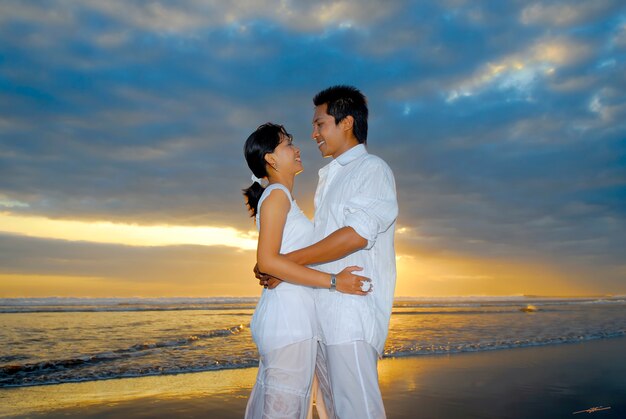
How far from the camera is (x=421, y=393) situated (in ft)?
22.9

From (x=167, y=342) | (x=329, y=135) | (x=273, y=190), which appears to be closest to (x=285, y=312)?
(x=273, y=190)

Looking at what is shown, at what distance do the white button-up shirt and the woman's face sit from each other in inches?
15.6

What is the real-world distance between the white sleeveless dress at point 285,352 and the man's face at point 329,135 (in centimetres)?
83

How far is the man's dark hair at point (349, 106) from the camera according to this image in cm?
304

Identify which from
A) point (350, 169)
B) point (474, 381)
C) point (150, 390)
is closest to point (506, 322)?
point (474, 381)

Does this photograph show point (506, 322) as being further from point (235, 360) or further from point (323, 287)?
point (323, 287)

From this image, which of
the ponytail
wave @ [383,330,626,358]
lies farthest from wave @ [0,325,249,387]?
the ponytail

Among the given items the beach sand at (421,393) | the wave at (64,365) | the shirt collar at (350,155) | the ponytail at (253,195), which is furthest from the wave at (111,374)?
the shirt collar at (350,155)

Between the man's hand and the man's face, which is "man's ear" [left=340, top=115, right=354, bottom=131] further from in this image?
the man's hand

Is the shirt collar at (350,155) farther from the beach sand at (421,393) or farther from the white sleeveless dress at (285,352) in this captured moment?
the beach sand at (421,393)

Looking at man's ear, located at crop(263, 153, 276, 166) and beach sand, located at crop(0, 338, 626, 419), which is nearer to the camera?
man's ear, located at crop(263, 153, 276, 166)

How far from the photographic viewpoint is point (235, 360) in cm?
939

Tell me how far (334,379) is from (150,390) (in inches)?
212

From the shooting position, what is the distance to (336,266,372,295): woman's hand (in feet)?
8.54
